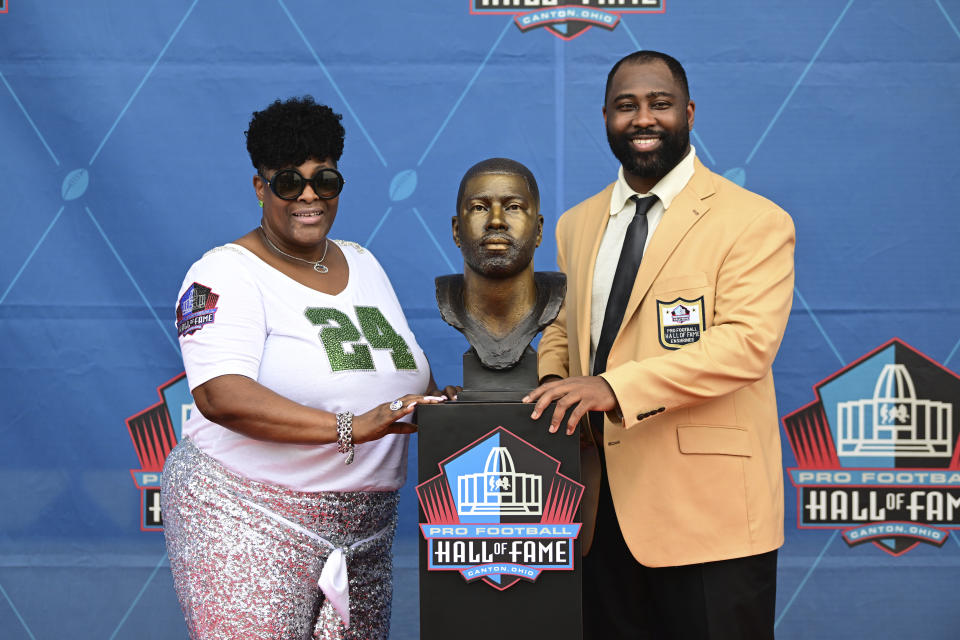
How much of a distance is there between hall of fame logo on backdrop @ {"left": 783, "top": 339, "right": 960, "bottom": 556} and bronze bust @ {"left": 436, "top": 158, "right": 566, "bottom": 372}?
1.49 metres

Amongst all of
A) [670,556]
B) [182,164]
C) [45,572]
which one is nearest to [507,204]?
[670,556]

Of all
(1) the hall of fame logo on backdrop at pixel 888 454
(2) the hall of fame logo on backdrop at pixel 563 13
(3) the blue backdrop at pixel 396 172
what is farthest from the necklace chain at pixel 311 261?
(1) the hall of fame logo on backdrop at pixel 888 454

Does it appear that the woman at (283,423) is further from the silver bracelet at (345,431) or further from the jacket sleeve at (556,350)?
the jacket sleeve at (556,350)

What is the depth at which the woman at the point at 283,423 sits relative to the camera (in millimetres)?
1844

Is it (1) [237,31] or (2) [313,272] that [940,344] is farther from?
(1) [237,31]

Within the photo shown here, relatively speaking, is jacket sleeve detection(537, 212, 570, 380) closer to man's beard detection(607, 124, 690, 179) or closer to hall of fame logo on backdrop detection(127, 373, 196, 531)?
man's beard detection(607, 124, 690, 179)

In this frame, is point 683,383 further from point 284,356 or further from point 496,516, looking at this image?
point 284,356

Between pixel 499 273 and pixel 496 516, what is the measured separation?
50 cm

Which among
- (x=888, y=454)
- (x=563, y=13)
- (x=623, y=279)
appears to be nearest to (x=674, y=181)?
(x=623, y=279)

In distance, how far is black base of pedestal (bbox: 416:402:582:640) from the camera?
1761mm

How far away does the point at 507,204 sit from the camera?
1.82 m

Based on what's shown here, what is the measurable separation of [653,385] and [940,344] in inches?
65.5

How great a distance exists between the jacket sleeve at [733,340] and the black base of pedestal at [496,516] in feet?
0.60

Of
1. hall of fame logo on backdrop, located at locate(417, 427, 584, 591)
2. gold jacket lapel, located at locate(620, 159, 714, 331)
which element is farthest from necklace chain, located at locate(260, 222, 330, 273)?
gold jacket lapel, located at locate(620, 159, 714, 331)
